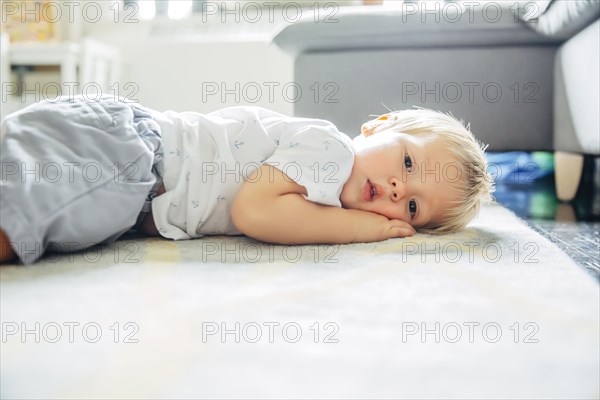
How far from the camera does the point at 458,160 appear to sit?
3.03 feet

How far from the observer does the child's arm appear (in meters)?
0.81

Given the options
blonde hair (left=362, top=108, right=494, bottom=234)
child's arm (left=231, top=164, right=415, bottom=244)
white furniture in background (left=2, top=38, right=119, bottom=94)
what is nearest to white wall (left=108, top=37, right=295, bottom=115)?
white furniture in background (left=2, top=38, right=119, bottom=94)

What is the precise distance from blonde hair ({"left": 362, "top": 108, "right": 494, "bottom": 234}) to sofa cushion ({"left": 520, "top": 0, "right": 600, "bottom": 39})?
1.79 feet

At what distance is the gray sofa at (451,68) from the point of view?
162 cm

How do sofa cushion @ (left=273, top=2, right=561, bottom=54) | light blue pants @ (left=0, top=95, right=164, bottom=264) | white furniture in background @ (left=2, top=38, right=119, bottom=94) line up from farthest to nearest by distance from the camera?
white furniture in background @ (left=2, top=38, right=119, bottom=94)
sofa cushion @ (left=273, top=2, right=561, bottom=54)
light blue pants @ (left=0, top=95, right=164, bottom=264)

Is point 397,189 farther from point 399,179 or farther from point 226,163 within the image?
point 226,163

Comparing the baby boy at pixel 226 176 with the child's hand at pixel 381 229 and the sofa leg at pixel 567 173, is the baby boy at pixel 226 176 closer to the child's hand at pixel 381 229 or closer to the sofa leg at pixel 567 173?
the child's hand at pixel 381 229

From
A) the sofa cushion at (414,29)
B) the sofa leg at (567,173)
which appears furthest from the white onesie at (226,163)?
the sofa leg at (567,173)

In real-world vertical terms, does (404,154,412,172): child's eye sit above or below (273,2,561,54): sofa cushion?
below

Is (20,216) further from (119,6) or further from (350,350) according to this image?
(119,6)

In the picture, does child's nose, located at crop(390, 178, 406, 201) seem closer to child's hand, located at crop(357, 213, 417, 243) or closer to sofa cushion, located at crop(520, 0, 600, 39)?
child's hand, located at crop(357, 213, 417, 243)

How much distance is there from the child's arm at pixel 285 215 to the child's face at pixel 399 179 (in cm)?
4

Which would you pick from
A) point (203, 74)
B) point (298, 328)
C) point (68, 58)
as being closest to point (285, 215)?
point (298, 328)

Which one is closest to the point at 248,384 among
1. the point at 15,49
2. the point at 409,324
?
the point at 409,324
